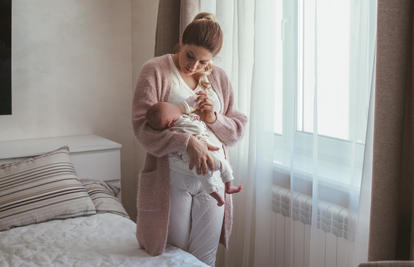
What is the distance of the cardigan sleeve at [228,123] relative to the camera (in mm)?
1247

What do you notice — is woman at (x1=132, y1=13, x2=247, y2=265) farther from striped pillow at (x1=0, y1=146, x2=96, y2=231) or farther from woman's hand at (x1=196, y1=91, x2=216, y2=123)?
striped pillow at (x1=0, y1=146, x2=96, y2=231)

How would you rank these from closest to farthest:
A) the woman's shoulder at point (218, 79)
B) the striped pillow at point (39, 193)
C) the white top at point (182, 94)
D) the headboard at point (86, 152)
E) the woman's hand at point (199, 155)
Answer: the woman's hand at point (199, 155), the white top at point (182, 94), the woman's shoulder at point (218, 79), the striped pillow at point (39, 193), the headboard at point (86, 152)

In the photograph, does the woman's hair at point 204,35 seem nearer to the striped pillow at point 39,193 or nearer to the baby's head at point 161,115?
the baby's head at point 161,115

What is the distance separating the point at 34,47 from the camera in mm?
2467

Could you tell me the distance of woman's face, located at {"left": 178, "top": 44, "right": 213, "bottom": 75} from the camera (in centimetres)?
115

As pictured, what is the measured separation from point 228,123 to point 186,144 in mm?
237

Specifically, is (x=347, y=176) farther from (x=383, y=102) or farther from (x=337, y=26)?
(x=337, y=26)

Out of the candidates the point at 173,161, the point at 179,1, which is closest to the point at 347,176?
the point at 173,161

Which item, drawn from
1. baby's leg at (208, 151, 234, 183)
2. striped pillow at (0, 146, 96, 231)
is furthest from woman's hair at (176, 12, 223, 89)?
striped pillow at (0, 146, 96, 231)

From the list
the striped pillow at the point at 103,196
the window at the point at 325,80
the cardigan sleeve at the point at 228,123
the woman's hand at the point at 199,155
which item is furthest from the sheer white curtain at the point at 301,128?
the striped pillow at the point at 103,196

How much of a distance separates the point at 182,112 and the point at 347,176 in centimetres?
70

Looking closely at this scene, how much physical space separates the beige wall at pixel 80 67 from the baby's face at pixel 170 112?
1.57 m

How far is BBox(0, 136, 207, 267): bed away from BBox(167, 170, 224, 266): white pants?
52mm

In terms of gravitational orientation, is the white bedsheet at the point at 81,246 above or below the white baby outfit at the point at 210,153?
below
